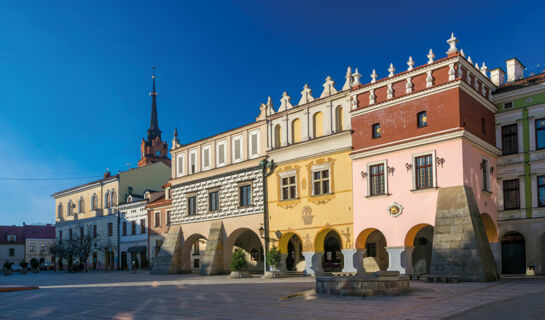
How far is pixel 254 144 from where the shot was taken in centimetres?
3594

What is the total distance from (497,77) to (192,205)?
75.7ft

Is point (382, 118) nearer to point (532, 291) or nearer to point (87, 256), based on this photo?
point (532, 291)

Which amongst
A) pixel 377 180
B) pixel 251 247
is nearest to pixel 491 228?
pixel 377 180

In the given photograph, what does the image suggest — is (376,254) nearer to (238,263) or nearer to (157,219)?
(238,263)

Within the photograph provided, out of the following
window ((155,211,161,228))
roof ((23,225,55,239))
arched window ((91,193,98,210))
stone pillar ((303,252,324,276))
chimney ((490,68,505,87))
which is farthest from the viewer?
roof ((23,225,55,239))

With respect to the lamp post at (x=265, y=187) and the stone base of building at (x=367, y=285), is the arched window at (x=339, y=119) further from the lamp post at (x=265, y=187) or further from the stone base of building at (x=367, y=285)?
the stone base of building at (x=367, y=285)

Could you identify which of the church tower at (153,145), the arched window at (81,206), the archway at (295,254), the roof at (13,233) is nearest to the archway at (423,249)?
the archway at (295,254)

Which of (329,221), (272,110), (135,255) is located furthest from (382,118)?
(135,255)

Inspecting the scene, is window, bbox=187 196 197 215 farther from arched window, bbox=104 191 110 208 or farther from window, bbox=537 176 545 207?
window, bbox=537 176 545 207

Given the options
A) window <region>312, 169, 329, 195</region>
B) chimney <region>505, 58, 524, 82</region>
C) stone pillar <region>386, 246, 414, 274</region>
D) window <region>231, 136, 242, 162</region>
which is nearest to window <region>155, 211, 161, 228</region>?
window <region>231, 136, 242, 162</region>

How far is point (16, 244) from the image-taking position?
3452 inches

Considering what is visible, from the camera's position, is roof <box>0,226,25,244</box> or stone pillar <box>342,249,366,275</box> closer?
stone pillar <box>342,249,366,275</box>

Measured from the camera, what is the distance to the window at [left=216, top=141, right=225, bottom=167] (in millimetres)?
38281

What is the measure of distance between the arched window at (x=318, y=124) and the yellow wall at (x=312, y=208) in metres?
1.57
